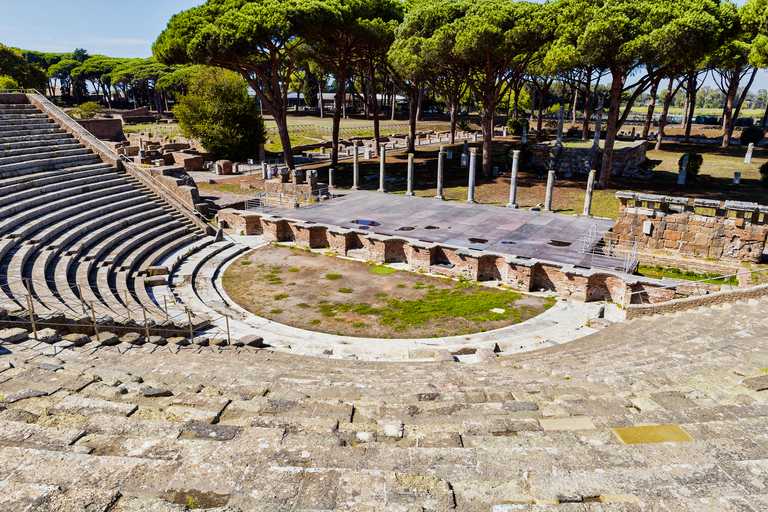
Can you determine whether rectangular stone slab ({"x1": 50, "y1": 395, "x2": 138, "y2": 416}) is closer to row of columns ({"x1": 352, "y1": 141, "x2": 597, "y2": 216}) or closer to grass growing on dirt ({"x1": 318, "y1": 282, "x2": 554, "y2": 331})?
grass growing on dirt ({"x1": 318, "y1": 282, "x2": 554, "y2": 331})

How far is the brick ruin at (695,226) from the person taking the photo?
19.8 m

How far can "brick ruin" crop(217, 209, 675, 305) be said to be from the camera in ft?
60.0

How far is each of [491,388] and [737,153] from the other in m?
50.2

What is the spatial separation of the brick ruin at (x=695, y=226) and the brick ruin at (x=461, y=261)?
4.76m

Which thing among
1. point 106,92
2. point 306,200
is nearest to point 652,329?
point 306,200

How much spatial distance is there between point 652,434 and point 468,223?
20.0 metres

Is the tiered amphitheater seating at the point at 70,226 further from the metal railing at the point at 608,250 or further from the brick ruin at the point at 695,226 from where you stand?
the brick ruin at the point at 695,226

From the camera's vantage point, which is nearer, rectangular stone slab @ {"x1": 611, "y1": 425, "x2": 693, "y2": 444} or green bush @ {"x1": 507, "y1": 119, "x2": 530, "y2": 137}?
rectangular stone slab @ {"x1": 611, "y1": 425, "x2": 693, "y2": 444}

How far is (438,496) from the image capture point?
16.9 ft

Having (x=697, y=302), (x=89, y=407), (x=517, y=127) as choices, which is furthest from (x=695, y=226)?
(x=517, y=127)

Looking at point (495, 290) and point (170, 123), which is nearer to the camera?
point (495, 290)

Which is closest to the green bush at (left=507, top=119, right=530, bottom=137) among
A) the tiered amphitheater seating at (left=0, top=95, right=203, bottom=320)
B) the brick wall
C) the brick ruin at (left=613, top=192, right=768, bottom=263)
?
the brick ruin at (left=613, top=192, right=768, bottom=263)

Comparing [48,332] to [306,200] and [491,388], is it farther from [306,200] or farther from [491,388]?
[306,200]

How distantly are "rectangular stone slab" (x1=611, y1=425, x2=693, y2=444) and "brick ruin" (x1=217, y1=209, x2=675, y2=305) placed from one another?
11.9m
